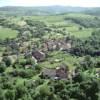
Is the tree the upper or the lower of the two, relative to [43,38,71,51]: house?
upper

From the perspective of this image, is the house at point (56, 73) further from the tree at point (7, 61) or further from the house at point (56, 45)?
the house at point (56, 45)

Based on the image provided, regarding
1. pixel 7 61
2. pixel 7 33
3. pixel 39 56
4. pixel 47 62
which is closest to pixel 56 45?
pixel 39 56

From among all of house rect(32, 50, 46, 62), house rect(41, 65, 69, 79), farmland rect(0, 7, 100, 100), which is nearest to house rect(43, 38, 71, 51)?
farmland rect(0, 7, 100, 100)

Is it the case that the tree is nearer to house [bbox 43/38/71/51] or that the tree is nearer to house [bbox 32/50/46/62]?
house [bbox 32/50/46/62]

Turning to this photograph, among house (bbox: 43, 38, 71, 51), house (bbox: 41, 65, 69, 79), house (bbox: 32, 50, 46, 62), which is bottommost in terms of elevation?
house (bbox: 43, 38, 71, 51)

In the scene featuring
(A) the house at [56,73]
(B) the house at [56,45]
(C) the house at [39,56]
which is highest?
(A) the house at [56,73]

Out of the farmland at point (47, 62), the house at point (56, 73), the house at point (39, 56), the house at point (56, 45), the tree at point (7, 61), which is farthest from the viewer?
the house at point (56, 45)

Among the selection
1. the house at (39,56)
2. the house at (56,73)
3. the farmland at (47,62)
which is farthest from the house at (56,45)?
the house at (56,73)

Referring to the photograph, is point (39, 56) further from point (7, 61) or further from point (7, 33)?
point (7, 33)

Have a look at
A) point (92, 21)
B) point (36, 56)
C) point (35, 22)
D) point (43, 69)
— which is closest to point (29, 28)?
point (35, 22)
